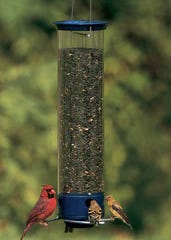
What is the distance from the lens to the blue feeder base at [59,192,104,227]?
8.70 metres

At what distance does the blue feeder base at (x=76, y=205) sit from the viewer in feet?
28.6

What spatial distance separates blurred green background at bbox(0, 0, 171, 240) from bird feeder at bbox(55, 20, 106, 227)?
18.6 feet

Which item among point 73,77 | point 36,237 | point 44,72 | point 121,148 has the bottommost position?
point 36,237

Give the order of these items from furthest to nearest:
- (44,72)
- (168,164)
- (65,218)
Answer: (168,164)
(44,72)
(65,218)

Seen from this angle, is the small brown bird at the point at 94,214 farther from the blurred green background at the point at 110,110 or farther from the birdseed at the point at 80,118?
the blurred green background at the point at 110,110

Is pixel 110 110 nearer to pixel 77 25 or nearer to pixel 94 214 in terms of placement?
pixel 77 25

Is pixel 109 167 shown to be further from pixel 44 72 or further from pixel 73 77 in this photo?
pixel 73 77

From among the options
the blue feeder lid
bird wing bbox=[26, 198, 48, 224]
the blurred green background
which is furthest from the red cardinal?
the blurred green background

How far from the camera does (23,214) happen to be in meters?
15.5

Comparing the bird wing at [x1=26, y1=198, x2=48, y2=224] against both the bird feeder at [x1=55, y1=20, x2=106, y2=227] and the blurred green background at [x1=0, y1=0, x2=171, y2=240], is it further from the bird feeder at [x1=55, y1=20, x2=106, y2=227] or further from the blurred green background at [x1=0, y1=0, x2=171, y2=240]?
the blurred green background at [x1=0, y1=0, x2=171, y2=240]

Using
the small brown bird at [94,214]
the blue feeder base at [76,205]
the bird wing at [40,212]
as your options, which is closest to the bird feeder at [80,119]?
the blue feeder base at [76,205]

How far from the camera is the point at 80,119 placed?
29.4 feet

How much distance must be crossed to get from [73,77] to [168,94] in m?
7.42

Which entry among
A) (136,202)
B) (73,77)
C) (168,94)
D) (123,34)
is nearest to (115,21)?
(123,34)
